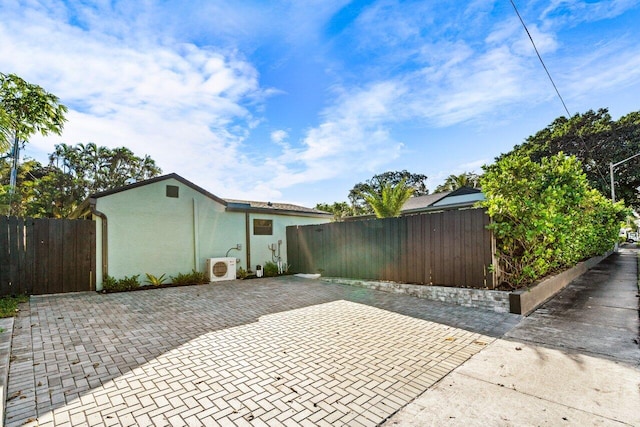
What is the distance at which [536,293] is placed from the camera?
5562 millimetres

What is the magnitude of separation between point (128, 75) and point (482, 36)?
7.66 metres

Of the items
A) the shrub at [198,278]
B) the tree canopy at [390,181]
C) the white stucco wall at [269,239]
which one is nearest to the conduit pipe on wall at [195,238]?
the shrub at [198,278]

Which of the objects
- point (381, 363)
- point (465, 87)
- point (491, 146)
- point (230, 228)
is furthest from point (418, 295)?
point (491, 146)

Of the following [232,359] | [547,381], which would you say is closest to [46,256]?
[232,359]

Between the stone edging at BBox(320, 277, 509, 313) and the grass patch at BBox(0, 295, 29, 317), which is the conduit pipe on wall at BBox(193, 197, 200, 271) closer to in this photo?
the grass patch at BBox(0, 295, 29, 317)

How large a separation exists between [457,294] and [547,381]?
3341 millimetres

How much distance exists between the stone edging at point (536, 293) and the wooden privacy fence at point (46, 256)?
9935 millimetres

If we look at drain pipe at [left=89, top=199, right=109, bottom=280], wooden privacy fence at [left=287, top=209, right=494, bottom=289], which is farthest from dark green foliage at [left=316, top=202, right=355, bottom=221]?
drain pipe at [left=89, top=199, right=109, bottom=280]

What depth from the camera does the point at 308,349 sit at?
144 inches

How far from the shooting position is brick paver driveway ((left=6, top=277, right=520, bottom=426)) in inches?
90.5

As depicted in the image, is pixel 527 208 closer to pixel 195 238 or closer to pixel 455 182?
pixel 195 238

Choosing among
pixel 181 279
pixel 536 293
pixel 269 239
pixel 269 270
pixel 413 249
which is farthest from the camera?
pixel 269 239

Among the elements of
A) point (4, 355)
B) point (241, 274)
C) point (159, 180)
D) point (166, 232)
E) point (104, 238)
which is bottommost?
point (241, 274)

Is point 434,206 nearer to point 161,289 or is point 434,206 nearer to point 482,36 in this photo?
point 482,36
